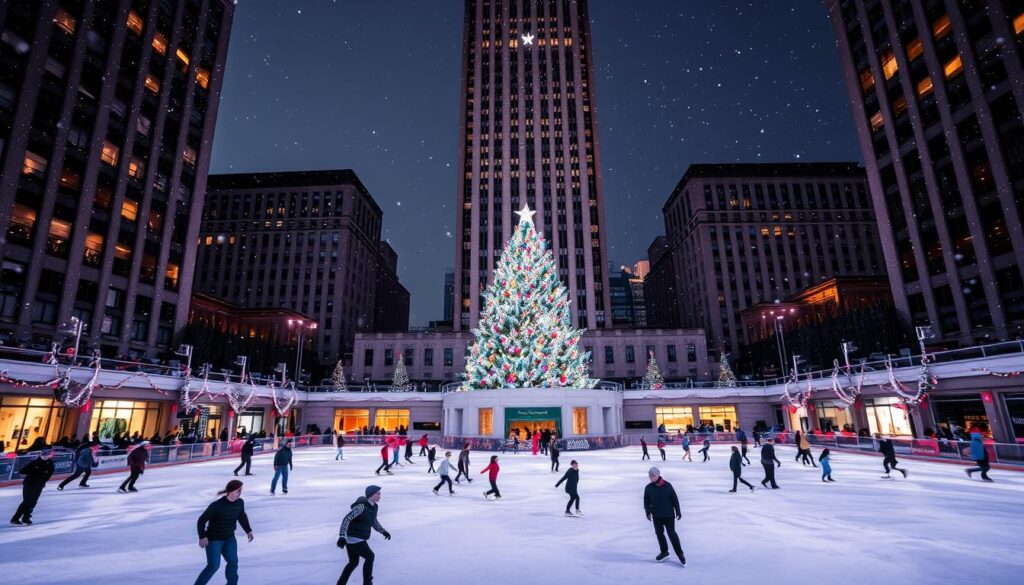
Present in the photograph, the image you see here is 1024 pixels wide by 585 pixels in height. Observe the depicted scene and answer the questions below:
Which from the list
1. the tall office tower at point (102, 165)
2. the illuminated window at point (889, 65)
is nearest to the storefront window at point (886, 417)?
the illuminated window at point (889, 65)

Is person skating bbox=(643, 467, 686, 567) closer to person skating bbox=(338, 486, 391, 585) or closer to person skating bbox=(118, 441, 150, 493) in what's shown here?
person skating bbox=(338, 486, 391, 585)

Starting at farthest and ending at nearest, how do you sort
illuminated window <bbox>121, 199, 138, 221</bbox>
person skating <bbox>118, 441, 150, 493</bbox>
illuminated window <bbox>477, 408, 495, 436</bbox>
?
1. illuminated window <bbox>121, 199, 138, 221</bbox>
2. illuminated window <bbox>477, 408, 495, 436</bbox>
3. person skating <bbox>118, 441, 150, 493</bbox>

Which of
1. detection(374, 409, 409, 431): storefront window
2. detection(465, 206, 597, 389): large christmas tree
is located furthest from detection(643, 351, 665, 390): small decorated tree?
detection(374, 409, 409, 431): storefront window

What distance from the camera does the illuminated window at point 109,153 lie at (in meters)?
43.1

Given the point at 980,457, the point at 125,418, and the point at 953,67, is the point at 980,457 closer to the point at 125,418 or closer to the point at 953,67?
the point at 125,418

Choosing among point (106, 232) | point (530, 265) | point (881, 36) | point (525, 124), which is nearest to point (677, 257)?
point (525, 124)

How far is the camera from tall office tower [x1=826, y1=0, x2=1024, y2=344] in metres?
37.7

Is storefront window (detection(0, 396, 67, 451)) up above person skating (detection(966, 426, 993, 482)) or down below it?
above

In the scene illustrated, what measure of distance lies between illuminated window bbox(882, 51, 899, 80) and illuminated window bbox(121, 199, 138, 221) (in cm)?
7670

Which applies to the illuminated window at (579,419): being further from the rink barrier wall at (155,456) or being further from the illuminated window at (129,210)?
the illuminated window at (129,210)

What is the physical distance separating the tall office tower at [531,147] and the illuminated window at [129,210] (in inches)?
1537

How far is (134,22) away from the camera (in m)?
47.1

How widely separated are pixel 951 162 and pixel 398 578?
5611 cm

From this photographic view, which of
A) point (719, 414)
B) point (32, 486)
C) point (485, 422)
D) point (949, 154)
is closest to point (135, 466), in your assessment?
point (32, 486)
